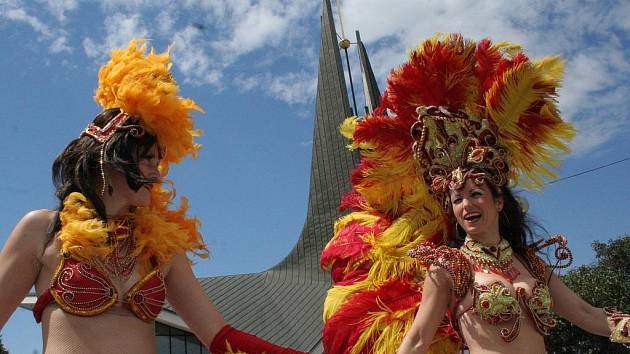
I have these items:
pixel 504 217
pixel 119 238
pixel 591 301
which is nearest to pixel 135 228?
pixel 119 238

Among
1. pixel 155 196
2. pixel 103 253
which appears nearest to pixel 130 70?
pixel 155 196

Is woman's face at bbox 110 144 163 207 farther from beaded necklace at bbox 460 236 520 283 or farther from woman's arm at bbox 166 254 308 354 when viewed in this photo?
beaded necklace at bbox 460 236 520 283

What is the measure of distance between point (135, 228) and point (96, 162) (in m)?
0.29

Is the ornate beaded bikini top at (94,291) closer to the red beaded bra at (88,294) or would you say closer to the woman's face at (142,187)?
the red beaded bra at (88,294)

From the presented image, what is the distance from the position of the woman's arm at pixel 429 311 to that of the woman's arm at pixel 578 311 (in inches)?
22.6

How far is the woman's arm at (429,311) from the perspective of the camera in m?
2.93

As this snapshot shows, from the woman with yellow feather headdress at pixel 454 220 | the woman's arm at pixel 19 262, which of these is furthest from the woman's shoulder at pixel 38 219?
the woman with yellow feather headdress at pixel 454 220

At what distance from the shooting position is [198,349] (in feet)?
56.6

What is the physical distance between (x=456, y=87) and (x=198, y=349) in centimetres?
1515

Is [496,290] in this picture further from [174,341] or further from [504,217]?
[174,341]

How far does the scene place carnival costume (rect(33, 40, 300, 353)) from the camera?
Result: 237cm

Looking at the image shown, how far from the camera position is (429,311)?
9.77ft

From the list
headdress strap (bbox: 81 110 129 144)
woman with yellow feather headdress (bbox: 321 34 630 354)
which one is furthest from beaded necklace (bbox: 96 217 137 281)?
woman with yellow feather headdress (bbox: 321 34 630 354)

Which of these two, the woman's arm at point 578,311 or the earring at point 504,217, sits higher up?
the earring at point 504,217
